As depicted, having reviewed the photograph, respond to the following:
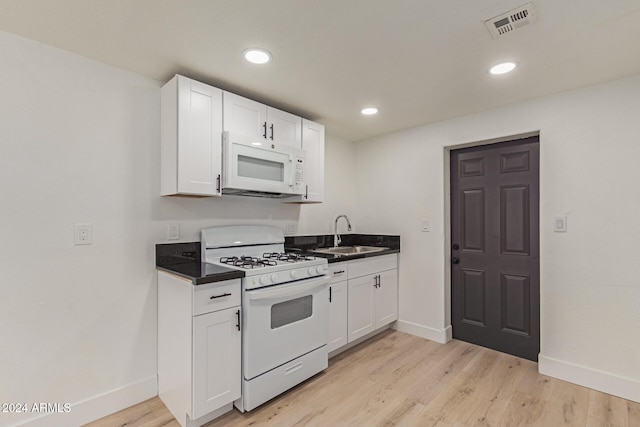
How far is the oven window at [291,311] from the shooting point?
2.14 m

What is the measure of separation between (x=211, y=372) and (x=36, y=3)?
6.86 ft

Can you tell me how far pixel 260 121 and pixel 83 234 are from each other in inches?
56.8

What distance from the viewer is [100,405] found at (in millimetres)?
1954

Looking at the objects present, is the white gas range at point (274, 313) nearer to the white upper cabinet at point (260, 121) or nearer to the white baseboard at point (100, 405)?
the white baseboard at point (100, 405)

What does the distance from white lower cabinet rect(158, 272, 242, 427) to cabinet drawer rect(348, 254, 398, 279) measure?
124 centimetres

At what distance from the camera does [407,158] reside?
11.3 feet

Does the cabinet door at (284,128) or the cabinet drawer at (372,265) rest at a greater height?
the cabinet door at (284,128)

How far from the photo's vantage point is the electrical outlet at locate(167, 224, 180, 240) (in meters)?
2.29

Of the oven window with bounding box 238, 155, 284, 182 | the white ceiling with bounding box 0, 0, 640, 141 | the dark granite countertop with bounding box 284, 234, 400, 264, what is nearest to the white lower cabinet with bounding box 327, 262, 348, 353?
the dark granite countertop with bounding box 284, 234, 400, 264

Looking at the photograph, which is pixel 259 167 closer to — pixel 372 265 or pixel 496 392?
pixel 372 265

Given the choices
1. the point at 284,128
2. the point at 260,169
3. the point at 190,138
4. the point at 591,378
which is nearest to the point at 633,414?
the point at 591,378

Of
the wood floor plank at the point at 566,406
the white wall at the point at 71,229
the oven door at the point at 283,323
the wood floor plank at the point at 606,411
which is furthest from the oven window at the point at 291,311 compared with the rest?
the wood floor plank at the point at 606,411

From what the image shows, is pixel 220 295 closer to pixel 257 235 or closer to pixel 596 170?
pixel 257 235

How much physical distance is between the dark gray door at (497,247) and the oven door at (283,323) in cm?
159
